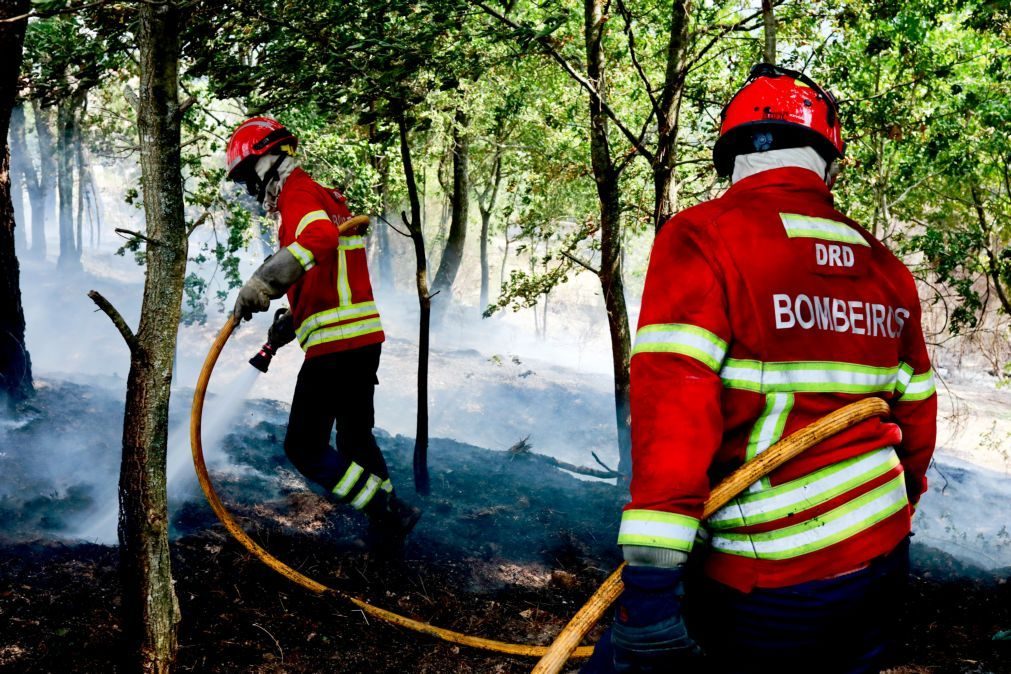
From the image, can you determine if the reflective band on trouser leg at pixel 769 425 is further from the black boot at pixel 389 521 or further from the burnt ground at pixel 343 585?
the black boot at pixel 389 521

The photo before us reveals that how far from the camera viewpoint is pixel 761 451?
1768 millimetres

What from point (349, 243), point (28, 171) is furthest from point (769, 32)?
point (28, 171)

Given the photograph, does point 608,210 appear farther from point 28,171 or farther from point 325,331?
point 28,171

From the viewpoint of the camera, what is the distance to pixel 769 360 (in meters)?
1.72

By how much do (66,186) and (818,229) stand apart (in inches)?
853

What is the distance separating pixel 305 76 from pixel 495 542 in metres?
3.23

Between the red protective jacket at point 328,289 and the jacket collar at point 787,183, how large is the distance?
249 centimetres

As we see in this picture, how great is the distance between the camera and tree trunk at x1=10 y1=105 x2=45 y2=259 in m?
18.5

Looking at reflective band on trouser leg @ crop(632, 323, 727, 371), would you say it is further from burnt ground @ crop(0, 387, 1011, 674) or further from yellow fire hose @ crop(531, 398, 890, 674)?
burnt ground @ crop(0, 387, 1011, 674)

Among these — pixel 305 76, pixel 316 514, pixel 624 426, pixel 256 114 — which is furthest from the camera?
pixel 624 426

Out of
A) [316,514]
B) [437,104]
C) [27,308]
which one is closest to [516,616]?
[316,514]

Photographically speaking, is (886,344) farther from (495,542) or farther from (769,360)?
(495,542)

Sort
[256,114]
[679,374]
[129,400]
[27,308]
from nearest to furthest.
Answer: [679,374] < [129,400] < [256,114] < [27,308]

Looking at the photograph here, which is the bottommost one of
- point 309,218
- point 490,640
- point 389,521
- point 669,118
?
point 490,640
